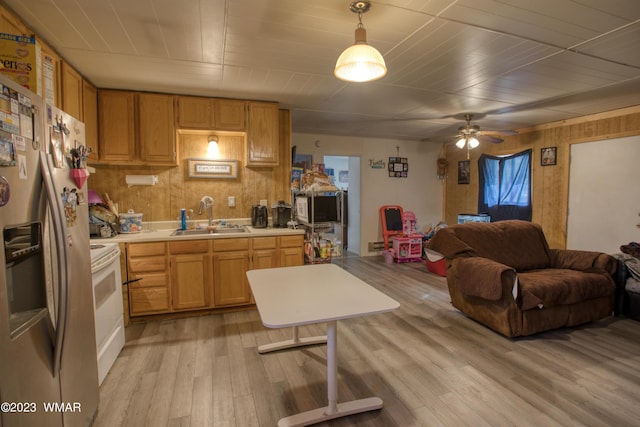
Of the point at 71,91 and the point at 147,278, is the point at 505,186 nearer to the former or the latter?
the point at 147,278

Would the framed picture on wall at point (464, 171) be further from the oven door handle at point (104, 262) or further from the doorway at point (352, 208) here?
the oven door handle at point (104, 262)

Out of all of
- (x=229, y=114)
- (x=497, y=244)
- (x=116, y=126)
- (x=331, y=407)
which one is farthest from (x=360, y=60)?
(x=116, y=126)

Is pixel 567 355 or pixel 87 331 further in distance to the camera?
pixel 567 355

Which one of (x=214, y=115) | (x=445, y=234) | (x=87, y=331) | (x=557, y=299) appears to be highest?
(x=214, y=115)

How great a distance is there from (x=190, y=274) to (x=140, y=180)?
1260mm

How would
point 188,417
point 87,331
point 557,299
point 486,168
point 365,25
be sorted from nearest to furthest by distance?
point 87,331 → point 188,417 → point 365,25 → point 557,299 → point 486,168

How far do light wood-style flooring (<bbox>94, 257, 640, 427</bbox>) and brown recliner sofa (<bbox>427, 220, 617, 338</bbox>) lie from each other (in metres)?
0.15

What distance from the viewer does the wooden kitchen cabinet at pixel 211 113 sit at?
3443 mm

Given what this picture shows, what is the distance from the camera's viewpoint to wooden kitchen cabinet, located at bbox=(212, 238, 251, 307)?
10.9 feet

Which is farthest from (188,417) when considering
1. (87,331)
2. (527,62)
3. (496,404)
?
(527,62)

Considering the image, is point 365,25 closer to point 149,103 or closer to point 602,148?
point 149,103

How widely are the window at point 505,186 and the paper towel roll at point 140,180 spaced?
5.47 m

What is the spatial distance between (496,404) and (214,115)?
3.65 m

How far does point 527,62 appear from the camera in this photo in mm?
2646
